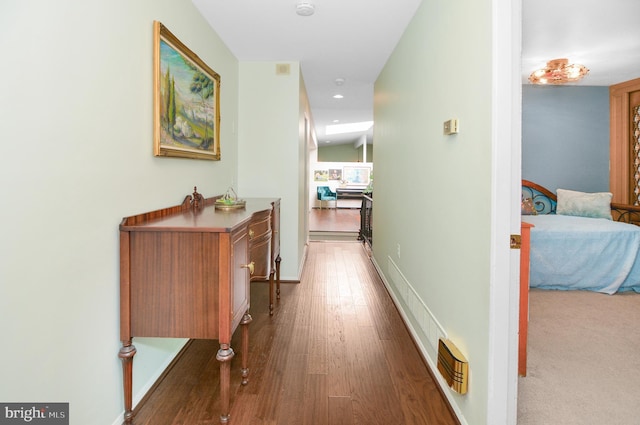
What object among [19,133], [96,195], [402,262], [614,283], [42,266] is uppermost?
[19,133]

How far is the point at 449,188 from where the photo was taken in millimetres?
1946

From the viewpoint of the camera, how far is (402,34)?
3.08 meters

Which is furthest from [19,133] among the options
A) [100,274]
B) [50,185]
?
[100,274]

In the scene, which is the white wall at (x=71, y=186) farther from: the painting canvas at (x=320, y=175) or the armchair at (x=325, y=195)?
the painting canvas at (x=320, y=175)

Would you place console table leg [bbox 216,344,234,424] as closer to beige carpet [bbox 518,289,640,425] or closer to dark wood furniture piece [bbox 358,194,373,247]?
beige carpet [bbox 518,289,640,425]

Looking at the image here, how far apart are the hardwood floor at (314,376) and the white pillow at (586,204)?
9.19 feet

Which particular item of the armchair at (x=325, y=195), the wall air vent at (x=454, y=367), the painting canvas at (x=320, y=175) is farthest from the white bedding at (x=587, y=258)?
the painting canvas at (x=320, y=175)

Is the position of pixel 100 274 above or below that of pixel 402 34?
below

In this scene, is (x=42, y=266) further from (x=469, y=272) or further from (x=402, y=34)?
(x=402, y=34)

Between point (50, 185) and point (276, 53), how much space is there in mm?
2851

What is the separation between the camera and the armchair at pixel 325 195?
1335 cm

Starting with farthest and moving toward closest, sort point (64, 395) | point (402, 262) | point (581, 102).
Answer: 1. point (581, 102)
2. point (402, 262)
3. point (64, 395)

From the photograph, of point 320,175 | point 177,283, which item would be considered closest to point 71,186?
point 177,283

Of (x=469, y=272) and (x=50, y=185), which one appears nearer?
(x=50, y=185)
